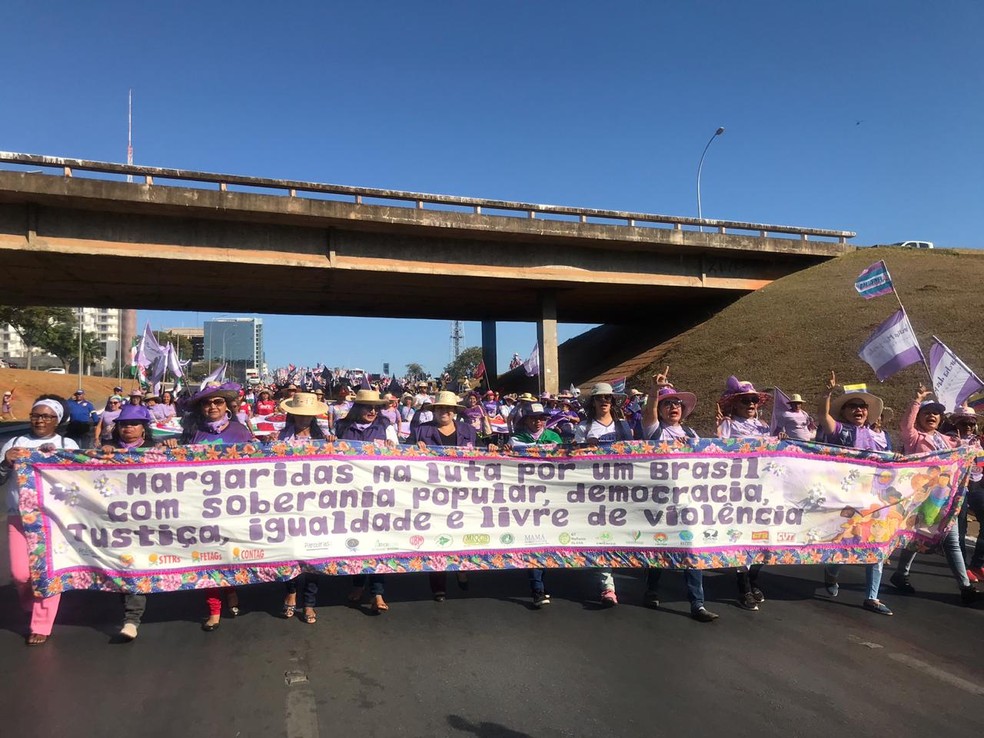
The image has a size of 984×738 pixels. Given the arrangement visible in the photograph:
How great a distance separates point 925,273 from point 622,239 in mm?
13959

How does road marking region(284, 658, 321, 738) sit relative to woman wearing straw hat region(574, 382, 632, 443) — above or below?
below

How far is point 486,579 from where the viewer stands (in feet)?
20.1

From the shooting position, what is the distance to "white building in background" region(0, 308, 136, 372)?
347ft

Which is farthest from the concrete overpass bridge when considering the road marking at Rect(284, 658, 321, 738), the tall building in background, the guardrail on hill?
the tall building in background

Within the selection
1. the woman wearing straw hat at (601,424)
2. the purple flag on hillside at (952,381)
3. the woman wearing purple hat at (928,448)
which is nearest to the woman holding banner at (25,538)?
the woman wearing straw hat at (601,424)

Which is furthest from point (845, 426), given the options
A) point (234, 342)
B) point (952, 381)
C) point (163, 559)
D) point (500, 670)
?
point (234, 342)

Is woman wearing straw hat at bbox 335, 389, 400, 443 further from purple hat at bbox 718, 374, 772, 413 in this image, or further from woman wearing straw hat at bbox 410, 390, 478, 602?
purple hat at bbox 718, 374, 772, 413

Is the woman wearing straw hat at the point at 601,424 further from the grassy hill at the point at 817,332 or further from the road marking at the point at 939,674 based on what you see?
the grassy hill at the point at 817,332

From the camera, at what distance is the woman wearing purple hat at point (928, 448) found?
18.2 feet

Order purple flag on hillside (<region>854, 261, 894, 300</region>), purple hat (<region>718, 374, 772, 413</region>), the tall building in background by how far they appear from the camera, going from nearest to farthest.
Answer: purple hat (<region>718, 374, 772, 413</region>), purple flag on hillside (<region>854, 261, 894, 300</region>), the tall building in background

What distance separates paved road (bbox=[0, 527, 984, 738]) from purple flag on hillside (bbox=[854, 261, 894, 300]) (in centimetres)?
513

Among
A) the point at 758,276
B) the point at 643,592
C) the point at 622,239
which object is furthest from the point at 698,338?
the point at 643,592

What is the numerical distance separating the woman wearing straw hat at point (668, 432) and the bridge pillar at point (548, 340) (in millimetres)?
19866

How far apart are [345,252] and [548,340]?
904 cm
